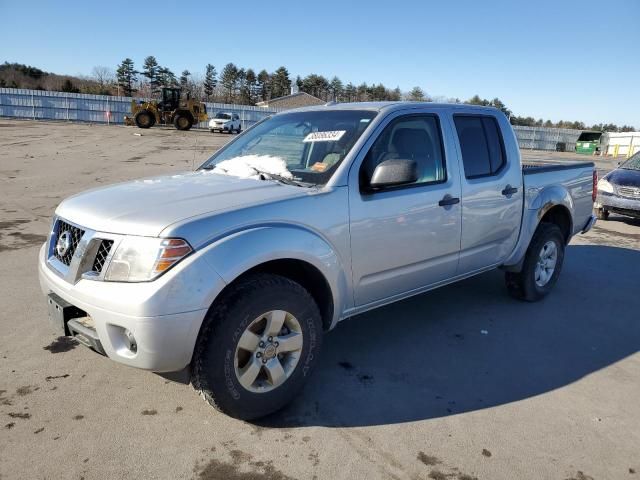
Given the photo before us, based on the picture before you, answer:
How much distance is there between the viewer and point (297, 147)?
362cm

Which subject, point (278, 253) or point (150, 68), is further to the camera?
point (150, 68)

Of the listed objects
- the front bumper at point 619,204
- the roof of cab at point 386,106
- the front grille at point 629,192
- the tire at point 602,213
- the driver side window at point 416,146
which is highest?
the roof of cab at point 386,106

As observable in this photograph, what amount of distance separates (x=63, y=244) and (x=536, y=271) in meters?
4.23

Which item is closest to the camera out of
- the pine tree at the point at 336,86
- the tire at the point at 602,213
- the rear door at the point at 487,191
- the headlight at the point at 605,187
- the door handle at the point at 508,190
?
the rear door at the point at 487,191

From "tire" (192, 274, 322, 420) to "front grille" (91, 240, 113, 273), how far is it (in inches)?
24.4

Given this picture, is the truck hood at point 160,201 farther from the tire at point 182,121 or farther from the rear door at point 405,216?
the tire at point 182,121

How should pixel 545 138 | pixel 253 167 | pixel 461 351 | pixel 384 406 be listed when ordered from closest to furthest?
pixel 384 406 < pixel 253 167 < pixel 461 351 < pixel 545 138

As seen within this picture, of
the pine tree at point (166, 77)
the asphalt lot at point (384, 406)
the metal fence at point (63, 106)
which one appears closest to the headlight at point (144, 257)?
the asphalt lot at point (384, 406)

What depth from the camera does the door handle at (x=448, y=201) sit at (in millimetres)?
3665

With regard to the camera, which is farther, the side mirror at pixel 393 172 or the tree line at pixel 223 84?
the tree line at pixel 223 84

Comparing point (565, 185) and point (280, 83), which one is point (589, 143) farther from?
point (280, 83)

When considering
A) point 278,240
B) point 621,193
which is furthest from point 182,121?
point 278,240

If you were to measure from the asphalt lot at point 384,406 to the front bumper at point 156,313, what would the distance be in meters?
0.52

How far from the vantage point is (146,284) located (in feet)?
7.84
